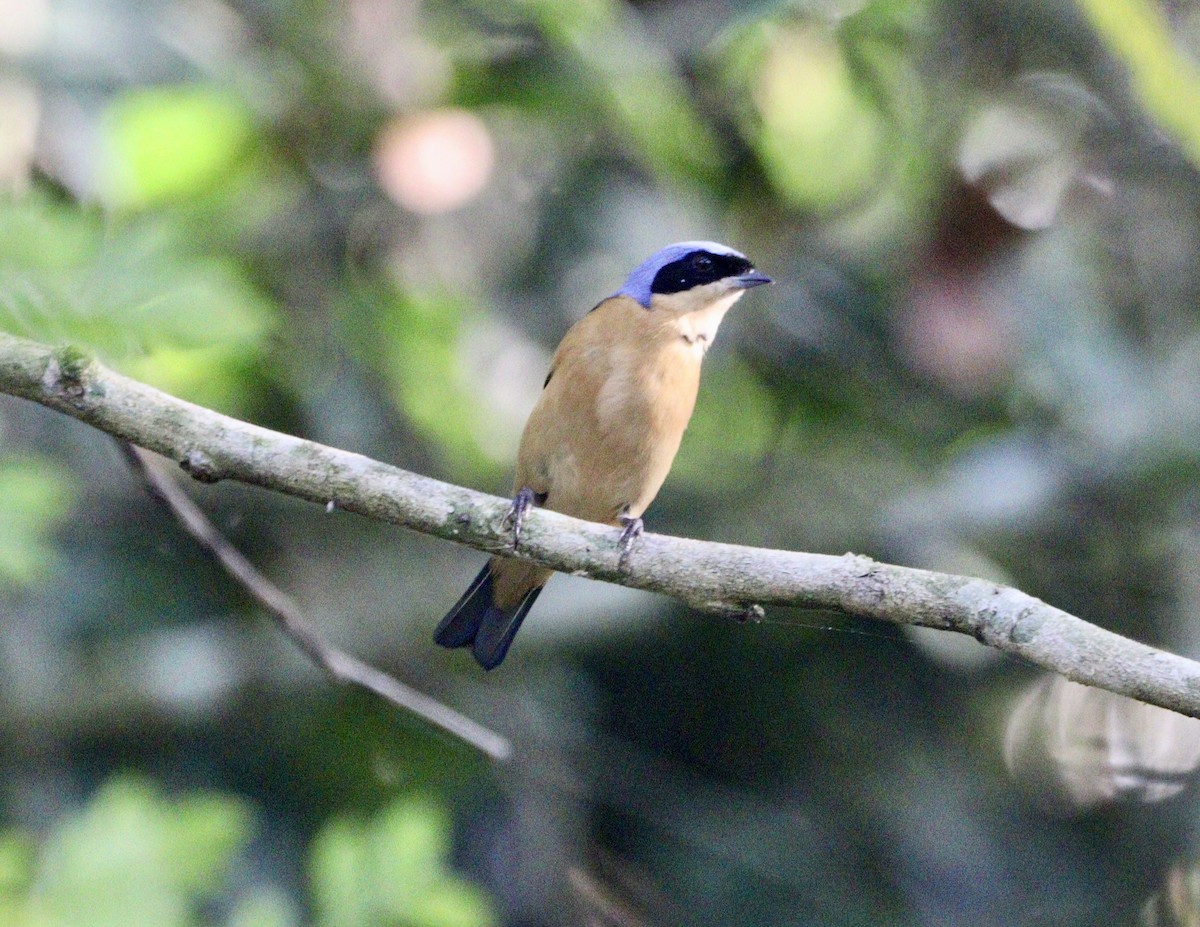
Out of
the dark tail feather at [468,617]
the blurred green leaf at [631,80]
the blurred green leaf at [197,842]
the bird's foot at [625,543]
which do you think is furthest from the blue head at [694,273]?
the blurred green leaf at [197,842]

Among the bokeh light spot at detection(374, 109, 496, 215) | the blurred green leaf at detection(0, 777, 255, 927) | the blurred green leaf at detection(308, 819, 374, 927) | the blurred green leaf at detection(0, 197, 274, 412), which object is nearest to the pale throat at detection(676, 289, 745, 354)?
the bokeh light spot at detection(374, 109, 496, 215)

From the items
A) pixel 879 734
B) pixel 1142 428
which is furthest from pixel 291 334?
pixel 1142 428

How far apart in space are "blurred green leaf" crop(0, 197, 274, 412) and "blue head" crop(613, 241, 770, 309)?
2027 millimetres

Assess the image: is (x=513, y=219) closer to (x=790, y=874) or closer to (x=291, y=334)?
(x=291, y=334)

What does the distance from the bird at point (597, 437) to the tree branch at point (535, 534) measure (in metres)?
1.28

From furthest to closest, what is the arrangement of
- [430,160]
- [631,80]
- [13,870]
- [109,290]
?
[430,160] → [631,80] → [13,870] → [109,290]

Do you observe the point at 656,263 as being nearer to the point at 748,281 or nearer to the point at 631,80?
the point at 748,281

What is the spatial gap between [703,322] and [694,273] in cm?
19

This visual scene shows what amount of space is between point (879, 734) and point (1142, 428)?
5.61 feet

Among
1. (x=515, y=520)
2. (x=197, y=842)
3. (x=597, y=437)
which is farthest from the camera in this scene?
(x=597, y=437)

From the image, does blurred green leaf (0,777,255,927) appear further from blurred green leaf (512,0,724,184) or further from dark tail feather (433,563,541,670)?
blurred green leaf (512,0,724,184)

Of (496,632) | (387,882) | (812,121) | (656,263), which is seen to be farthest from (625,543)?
(812,121)

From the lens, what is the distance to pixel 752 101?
679 centimetres

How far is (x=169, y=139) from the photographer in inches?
213
